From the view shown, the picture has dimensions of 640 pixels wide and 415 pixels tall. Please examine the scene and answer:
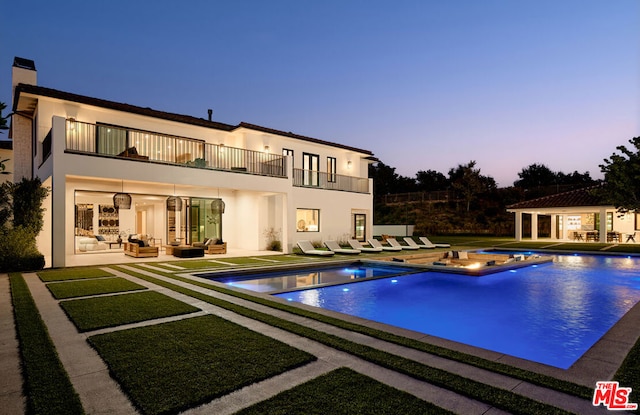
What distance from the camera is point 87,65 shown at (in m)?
65.8

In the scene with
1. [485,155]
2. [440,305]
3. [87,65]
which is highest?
[87,65]

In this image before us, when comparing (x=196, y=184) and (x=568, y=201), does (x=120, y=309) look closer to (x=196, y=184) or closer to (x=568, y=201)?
(x=196, y=184)

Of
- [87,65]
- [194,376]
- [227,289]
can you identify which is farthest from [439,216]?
[87,65]

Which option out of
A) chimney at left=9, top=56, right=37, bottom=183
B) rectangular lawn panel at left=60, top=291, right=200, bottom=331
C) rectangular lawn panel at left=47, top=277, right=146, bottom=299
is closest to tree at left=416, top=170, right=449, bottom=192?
chimney at left=9, top=56, right=37, bottom=183

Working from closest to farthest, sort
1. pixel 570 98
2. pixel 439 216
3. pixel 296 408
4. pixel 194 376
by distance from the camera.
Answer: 1. pixel 296 408
2. pixel 194 376
3. pixel 570 98
4. pixel 439 216

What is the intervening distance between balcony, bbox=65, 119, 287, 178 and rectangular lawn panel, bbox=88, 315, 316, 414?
9.43 m

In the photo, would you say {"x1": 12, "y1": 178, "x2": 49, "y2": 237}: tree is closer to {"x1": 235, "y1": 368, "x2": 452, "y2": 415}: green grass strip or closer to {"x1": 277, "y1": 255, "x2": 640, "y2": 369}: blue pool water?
{"x1": 277, "y1": 255, "x2": 640, "y2": 369}: blue pool water

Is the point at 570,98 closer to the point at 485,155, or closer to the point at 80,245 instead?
the point at 485,155

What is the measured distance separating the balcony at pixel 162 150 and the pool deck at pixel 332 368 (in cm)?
905

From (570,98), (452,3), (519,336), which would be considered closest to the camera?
(519,336)

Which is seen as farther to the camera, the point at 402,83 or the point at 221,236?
the point at 402,83

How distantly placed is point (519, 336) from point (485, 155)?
167 feet

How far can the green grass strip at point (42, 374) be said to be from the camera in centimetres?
297

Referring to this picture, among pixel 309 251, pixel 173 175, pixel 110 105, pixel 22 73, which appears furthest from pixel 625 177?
pixel 22 73
